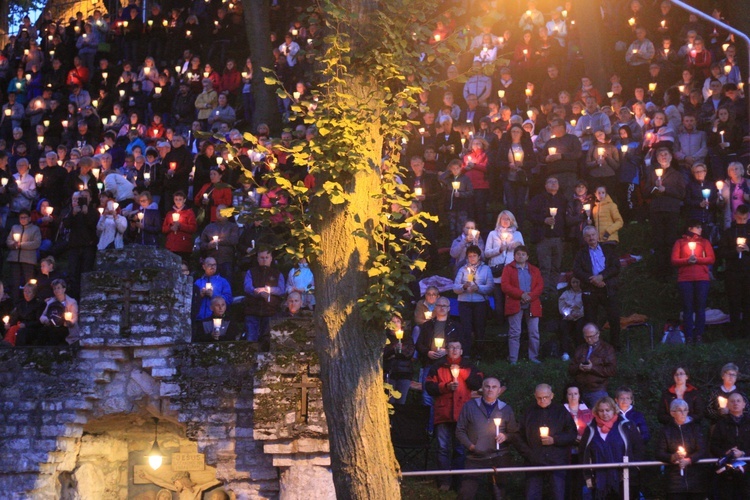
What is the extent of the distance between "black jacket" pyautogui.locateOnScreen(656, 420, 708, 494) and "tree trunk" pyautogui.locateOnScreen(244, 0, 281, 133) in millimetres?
12666

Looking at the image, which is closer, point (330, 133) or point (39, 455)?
point (330, 133)

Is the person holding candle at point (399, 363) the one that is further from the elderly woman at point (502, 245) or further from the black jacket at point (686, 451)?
the black jacket at point (686, 451)

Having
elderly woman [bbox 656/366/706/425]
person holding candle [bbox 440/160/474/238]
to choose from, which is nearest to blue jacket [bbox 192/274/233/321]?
person holding candle [bbox 440/160/474/238]

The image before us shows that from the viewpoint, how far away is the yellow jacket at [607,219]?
15.9 meters

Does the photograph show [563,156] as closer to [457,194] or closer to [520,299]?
[457,194]

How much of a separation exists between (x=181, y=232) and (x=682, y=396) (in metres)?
8.22

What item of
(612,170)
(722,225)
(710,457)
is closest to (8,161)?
(612,170)

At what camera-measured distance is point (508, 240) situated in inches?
604

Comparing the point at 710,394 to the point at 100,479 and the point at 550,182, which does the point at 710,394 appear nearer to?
the point at 550,182

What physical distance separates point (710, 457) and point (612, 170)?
6258 mm

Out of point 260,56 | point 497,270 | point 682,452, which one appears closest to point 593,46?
point 260,56

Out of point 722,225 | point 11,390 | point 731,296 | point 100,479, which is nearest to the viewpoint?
point 11,390

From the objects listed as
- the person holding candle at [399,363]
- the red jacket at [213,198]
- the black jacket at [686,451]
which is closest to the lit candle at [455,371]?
the person holding candle at [399,363]

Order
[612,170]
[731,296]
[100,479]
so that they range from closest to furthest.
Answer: [100,479], [731,296], [612,170]
